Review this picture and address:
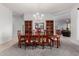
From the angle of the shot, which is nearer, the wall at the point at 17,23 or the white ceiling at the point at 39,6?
the white ceiling at the point at 39,6

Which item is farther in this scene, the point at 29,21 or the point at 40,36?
the point at 29,21

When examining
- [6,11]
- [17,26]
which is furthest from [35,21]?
[6,11]

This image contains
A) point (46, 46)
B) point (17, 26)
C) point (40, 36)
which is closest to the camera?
point (40, 36)

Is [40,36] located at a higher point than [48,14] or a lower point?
lower

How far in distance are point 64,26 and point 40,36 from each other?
1351 centimetres

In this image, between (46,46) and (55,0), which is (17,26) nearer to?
(46,46)

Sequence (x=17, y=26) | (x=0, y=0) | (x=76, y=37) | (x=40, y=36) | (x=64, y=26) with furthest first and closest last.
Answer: (x=64, y=26) < (x=17, y=26) < (x=76, y=37) < (x=40, y=36) < (x=0, y=0)

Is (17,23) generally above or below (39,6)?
below

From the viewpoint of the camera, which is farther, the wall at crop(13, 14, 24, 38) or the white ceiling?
the wall at crop(13, 14, 24, 38)

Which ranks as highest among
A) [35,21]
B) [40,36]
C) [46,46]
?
[35,21]

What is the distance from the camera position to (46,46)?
814cm

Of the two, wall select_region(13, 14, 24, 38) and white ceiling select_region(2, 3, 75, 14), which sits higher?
white ceiling select_region(2, 3, 75, 14)

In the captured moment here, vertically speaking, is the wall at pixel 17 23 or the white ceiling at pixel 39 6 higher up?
the white ceiling at pixel 39 6

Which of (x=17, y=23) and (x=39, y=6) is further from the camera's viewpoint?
(x=17, y=23)
